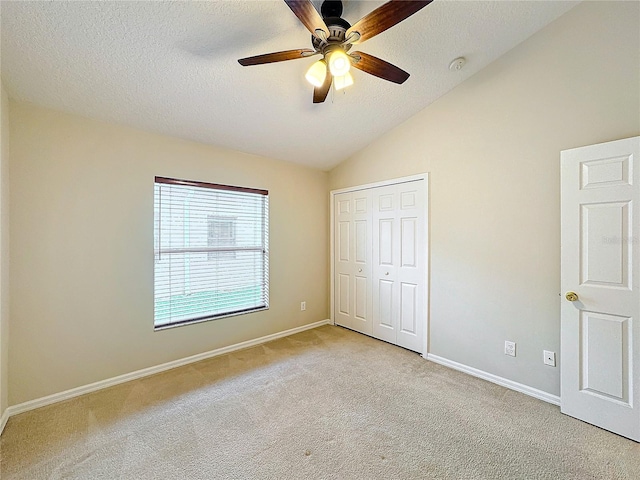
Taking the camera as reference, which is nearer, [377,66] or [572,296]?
[377,66]

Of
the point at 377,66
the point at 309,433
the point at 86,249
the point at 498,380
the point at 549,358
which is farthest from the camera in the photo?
the point at 498,380

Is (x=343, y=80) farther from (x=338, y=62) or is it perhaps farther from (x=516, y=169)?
(x=516, y=169)

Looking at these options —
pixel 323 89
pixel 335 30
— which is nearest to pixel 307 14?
pixel 335 30

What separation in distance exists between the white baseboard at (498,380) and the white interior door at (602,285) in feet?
0.54

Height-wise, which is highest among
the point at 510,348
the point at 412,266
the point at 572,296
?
the point at 412,266

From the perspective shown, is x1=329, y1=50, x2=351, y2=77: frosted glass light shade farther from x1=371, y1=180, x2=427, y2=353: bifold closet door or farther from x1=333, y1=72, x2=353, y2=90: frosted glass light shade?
x1=371, y1=180, x2=427, y2=353: bifold closet door

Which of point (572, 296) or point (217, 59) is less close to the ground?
point (217, 59)

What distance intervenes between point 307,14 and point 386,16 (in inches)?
15.6

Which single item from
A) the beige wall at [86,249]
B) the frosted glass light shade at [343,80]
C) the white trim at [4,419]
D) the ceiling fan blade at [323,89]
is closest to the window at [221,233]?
the beige wall at [86,249]

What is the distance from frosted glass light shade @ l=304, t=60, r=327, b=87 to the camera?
1794mm

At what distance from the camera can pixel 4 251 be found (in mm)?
1989

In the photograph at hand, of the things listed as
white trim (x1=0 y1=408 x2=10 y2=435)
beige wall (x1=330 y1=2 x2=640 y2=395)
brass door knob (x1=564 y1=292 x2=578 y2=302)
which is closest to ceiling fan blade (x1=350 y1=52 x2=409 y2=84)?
beige wall (x1=330 y1=2 x2=640 y2=395)

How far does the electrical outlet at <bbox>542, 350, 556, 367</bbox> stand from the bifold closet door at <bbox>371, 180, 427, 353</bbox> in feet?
3.51

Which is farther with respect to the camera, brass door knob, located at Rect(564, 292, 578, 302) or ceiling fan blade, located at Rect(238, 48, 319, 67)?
brass door knob, located at Rect(564, 292, 578, 302)
